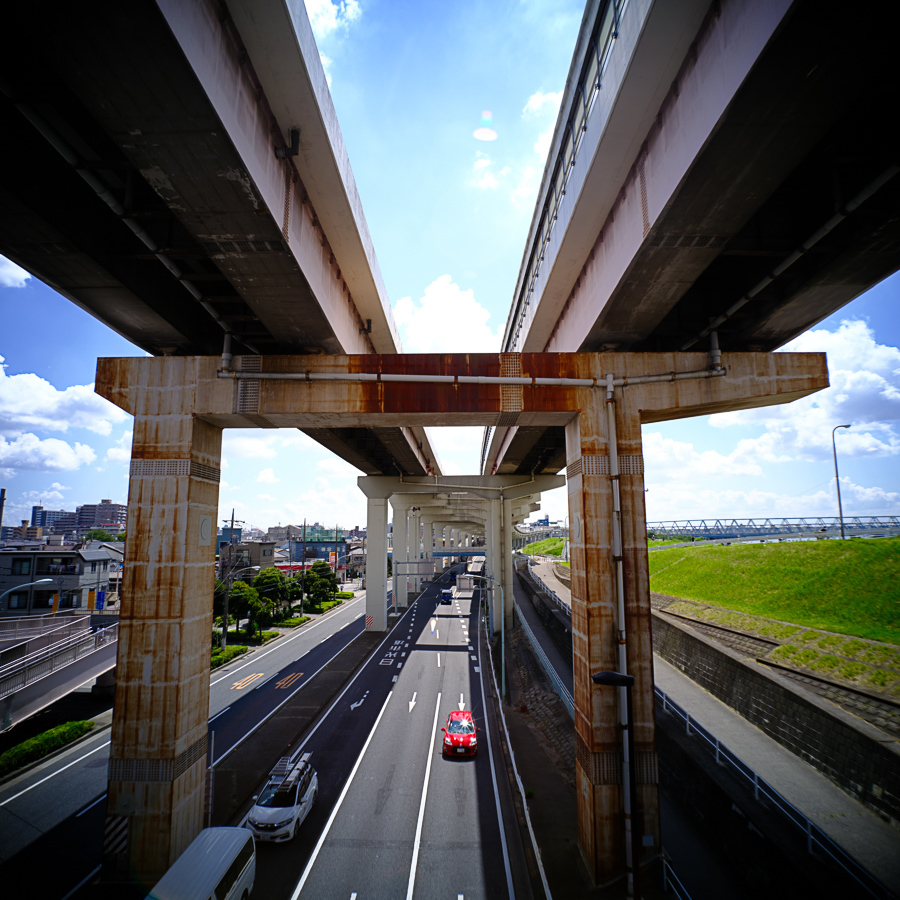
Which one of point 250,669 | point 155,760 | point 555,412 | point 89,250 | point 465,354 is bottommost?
point 250,669

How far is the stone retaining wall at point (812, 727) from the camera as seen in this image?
37.4 feet

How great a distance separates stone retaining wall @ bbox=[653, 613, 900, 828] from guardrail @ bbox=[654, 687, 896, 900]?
7.22ft

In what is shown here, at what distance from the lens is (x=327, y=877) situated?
11195mm

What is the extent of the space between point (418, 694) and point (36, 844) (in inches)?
617

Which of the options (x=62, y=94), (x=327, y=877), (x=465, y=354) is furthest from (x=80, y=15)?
(x=327, y=877)

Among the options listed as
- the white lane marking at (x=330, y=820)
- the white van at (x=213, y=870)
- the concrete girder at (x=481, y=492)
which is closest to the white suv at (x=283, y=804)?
the white lane marking at (x=330, y=820)

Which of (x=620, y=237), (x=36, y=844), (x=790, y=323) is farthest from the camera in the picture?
(x=790, y=323)

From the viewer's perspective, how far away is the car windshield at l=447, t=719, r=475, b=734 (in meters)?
18.6

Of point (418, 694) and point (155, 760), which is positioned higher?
point (155, 760)

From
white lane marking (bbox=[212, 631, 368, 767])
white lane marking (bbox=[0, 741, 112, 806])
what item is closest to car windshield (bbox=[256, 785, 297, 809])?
white lane marking (bbox=[212, 631, 368, 767])

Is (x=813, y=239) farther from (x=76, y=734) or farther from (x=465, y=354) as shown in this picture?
(x=76, y=734)

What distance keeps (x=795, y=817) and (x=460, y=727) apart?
11.0m

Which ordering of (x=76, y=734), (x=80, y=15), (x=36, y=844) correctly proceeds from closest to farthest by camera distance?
(x=80, y=15) < (x=36, y=844) < (x=76, y=734)

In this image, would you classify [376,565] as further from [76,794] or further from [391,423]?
[391,423]
